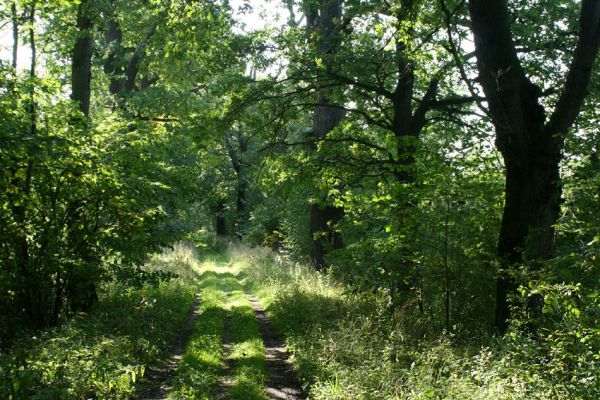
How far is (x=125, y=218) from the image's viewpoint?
8641 mm

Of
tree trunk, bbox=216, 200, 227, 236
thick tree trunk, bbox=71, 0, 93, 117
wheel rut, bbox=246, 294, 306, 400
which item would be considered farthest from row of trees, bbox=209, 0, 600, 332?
tree trunk, bbox=216, 200, 227, 236

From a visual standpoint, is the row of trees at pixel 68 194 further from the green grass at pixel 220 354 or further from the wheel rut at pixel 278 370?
the wheel rut at pixel 278 370

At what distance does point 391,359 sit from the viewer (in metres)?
7.14

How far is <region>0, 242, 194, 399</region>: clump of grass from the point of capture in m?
5.38

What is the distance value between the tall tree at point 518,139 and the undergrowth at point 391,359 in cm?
135

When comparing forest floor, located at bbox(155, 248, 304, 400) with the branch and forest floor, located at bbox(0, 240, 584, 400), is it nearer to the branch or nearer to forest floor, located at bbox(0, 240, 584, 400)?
forest floor, located at bbox(0, 240, 584, 400)

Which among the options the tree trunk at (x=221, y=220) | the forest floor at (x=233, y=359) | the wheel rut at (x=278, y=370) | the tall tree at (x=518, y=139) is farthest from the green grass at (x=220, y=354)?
the tree trunk at (x=221, y=220)

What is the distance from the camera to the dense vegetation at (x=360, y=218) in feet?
19.3

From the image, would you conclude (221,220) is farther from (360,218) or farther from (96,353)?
(96,353)

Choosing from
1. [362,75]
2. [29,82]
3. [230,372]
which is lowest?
[230,372]

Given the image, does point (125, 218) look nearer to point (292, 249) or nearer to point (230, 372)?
point (230, 372)

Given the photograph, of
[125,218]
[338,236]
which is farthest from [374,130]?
[125,218]

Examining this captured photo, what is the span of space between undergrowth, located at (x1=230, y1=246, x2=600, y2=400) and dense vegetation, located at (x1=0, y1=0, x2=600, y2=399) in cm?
4

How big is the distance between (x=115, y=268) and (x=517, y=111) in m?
7.03
